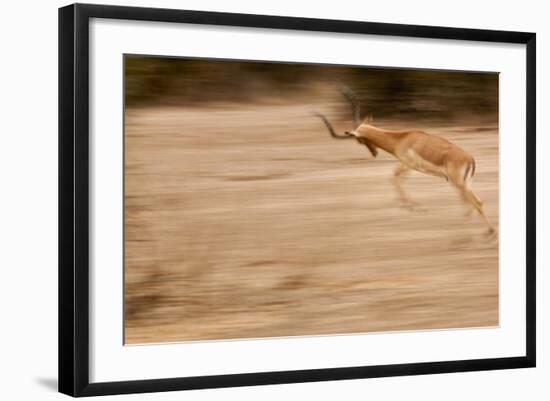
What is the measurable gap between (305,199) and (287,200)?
0.07m

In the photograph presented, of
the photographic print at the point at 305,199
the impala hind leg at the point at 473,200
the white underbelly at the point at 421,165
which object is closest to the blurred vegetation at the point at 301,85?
the photographic print at the point at 305,199

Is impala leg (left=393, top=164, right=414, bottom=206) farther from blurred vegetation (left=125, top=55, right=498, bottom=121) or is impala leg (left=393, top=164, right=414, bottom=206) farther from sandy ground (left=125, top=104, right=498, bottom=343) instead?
blurred vegetation (left=125, top=55, right=498, bottom=121)

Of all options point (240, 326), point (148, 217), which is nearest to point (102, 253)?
point (148, 217)

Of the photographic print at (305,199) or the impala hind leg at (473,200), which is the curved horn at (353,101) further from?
the impala hind leg at (473,200)

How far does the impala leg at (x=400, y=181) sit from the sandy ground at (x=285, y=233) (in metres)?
0.02

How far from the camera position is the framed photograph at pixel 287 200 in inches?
157

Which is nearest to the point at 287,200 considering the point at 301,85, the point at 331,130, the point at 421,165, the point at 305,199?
the point at 305,199

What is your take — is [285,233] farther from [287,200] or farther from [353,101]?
[353,101]

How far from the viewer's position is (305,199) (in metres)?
4.31

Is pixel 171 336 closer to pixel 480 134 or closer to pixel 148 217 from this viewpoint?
pixel 148 217

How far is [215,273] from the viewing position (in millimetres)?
4184

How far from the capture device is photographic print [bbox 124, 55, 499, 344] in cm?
411

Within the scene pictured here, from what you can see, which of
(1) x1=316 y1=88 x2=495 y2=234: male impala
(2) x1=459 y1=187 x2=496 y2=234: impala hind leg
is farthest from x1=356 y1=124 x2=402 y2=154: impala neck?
(2) x1=459 y1=187 x2=496 y2=234: impala hind leg

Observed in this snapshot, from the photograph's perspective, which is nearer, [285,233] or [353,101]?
[285,233]
